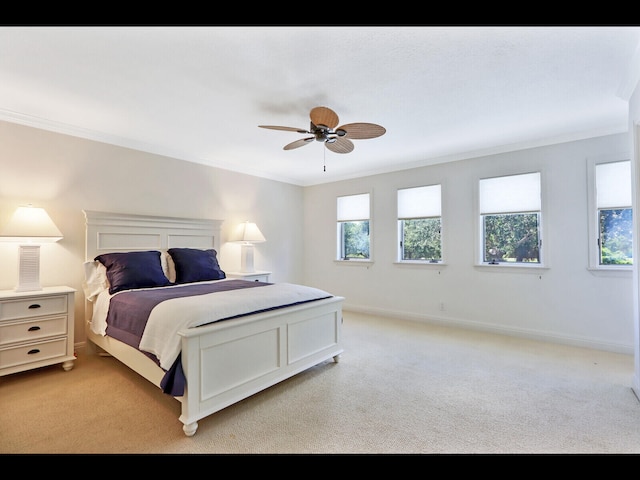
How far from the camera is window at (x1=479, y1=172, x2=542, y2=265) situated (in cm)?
379

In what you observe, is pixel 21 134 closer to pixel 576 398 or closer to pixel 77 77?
pixel 77 77

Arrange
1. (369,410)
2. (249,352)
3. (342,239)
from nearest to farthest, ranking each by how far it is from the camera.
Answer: (369,410)
(249,352)
(342,239)

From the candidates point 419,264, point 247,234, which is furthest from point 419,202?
point 247,234

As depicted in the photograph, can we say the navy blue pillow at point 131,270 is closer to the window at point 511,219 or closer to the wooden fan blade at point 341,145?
the wooden fan blade at point 341,145

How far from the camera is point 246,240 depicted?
178 inches

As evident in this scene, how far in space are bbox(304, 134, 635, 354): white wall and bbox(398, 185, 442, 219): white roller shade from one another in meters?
0.10

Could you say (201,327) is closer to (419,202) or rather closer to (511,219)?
(419,202)

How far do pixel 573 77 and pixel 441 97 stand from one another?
906 millimetres

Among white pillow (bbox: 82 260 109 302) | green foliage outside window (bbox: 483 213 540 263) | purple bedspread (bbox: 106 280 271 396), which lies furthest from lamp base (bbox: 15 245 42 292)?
green foliage outside window (bbox: 483 213 540 263)

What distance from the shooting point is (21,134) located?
9.81ft

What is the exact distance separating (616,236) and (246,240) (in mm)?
4307

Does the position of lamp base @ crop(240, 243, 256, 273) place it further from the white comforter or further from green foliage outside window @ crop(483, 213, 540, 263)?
green foliage outside window @ crop(483, 213, 540, 263)

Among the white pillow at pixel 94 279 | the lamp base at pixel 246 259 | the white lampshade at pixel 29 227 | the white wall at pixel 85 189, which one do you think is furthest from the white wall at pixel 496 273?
the white lampshade at pixel 29 227
